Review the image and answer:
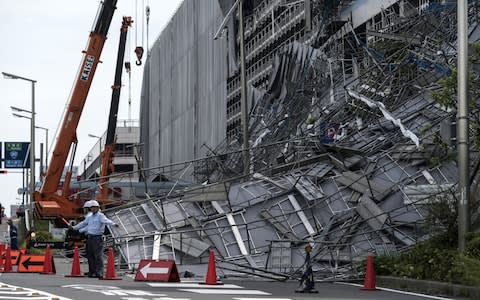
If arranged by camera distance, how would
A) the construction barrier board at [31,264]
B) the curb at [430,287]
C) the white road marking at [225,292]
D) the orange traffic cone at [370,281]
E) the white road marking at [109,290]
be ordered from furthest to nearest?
the construction barrier board at [31,264] < the orange traffic cone at [370,281] < the white road marking at [225,292] < the curb at [430,287] < the white road marking at [109,290]

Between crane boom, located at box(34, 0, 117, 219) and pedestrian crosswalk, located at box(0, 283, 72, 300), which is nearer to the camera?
pedestrian crosswalk, located at box(0, 283, 72, 300)

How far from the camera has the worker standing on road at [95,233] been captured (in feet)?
76.1

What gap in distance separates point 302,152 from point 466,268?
51.3 feet

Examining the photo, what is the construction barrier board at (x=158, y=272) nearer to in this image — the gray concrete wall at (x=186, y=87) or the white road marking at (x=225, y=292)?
the white road marking at (x=225, y=292)

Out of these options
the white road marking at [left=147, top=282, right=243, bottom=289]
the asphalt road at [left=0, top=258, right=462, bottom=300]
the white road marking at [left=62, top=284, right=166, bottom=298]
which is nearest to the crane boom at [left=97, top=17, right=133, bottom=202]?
the asphalt road at [left=0, top=258, right=462, bottom=300]

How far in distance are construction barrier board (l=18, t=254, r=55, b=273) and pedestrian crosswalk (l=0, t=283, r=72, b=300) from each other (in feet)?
26.4

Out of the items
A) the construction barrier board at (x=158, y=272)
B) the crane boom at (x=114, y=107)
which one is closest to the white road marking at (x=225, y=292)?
the construction barrier board at (x=158, y=272)

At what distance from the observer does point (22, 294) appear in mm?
17406

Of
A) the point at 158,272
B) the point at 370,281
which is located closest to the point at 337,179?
the point at 158,272

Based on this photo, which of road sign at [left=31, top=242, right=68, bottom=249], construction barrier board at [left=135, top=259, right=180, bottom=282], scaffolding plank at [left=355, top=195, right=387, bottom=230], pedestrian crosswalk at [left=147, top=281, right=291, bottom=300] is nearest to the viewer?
pedestrian crosswalk at [left=147, top=281, right=291, bottom=300]

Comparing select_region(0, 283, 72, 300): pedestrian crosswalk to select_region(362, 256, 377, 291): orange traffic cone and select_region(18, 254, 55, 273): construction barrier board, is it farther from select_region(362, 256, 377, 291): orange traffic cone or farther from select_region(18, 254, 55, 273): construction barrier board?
select_region(18, 254, 55, 273): construction barrier board

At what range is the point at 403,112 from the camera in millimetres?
30781

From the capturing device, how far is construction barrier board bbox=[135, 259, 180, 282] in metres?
22.2

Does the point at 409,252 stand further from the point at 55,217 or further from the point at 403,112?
the point at 55,217
